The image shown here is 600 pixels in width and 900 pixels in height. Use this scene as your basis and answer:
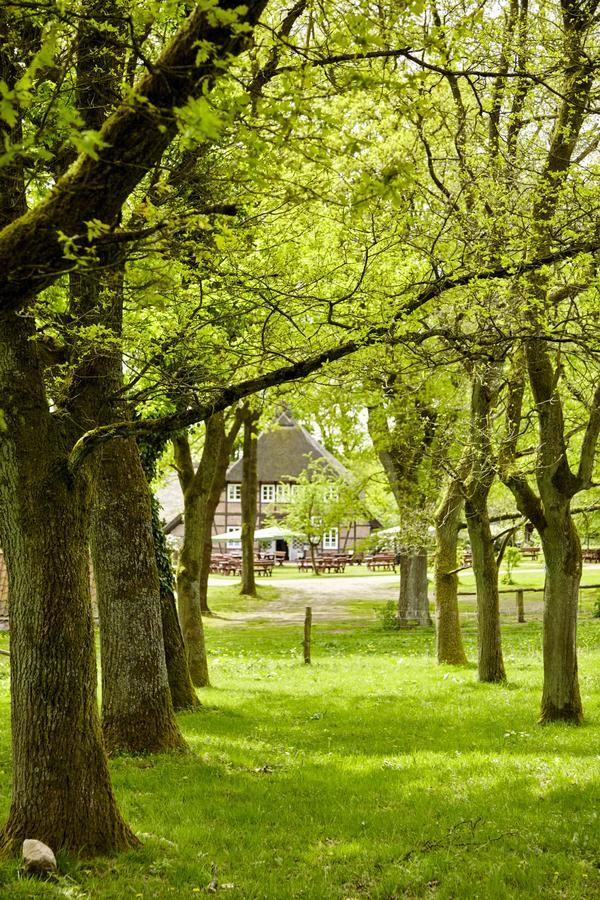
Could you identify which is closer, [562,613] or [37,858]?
[37,858]

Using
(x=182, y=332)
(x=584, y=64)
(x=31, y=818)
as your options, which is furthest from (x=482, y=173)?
(x=31, y=818)

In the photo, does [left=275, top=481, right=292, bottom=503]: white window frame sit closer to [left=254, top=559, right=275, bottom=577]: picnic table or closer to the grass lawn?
[left=254, top=559, right=275, bottom=577]: picnic table

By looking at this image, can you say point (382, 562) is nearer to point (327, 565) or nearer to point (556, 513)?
point (327, 565)

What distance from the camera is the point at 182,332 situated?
6.94m

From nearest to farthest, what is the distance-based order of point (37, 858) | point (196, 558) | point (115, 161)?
point (115, 161) → point (37, 858) → point (196, 558)

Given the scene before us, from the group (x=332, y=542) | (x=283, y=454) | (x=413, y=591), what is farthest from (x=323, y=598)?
(x=332, y=542)

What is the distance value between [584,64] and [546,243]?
5.46 ft

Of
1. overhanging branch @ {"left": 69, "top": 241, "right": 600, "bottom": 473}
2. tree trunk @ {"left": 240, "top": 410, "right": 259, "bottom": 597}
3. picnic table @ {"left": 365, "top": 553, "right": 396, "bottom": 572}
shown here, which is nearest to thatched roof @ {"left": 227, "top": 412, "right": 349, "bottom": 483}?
picnic table @ {"left": 365, "top": 553, "right": 396, "bottom": 572}

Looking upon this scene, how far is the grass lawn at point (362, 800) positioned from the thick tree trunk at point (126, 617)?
377 mm

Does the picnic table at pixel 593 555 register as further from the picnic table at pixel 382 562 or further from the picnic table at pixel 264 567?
the picnic table at pixel 264 567

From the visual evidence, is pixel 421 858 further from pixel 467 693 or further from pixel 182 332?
pixel 467 693

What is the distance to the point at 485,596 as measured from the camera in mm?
13828

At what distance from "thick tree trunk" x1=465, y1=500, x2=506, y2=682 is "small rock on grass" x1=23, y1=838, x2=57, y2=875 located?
9437 millimetres

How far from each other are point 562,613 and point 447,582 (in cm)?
564
